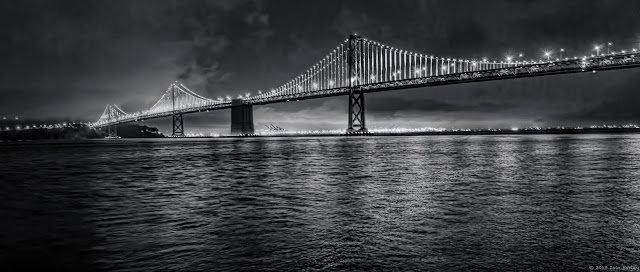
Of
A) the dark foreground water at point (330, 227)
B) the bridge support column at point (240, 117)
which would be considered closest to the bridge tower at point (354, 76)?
the bridge support column at point (240, 117)

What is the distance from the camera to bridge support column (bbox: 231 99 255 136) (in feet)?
247

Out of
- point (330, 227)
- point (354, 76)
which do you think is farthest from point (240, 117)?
point (330, 227)

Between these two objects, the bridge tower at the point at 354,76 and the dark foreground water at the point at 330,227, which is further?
the bridge tower at the point at 354,76

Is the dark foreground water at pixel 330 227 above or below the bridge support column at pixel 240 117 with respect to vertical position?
below

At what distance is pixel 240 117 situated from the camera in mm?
76688

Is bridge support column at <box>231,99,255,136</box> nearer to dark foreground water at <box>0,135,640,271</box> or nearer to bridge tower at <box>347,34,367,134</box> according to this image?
bridge tower at <box>347,34,367,134</box>

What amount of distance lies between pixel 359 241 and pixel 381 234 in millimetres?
405

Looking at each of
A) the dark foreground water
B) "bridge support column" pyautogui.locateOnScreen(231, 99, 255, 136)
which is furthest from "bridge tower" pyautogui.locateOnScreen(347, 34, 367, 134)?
the dark foreground water

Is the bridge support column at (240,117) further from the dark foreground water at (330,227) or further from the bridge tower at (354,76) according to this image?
the dark foreground water at (330,227)

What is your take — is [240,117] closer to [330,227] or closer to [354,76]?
[354,76]

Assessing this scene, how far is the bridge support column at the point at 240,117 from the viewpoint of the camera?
247 ft

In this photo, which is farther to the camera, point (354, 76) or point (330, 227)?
point (354, 76)

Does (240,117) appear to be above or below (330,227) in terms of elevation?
above

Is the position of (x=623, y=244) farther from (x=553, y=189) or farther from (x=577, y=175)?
(x=577, y=175)
